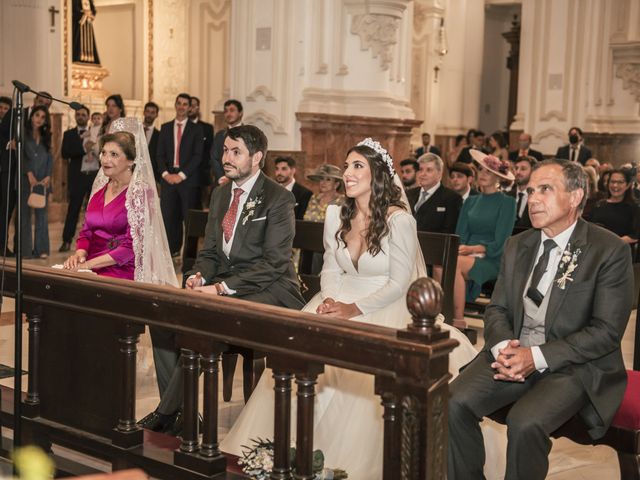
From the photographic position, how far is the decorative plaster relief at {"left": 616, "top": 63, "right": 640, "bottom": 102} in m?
14.7

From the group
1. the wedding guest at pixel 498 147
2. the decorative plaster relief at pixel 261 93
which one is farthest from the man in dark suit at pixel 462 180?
the wedding guest at pixel 498 147

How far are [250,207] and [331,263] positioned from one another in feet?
1.61

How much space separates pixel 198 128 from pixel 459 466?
6579 mm

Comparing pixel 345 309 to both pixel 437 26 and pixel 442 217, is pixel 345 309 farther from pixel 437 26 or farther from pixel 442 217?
pixel 437 26

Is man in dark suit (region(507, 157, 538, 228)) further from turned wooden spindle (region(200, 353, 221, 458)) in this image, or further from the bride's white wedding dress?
turned wooden spindle (region(200, 353, 221, 458))

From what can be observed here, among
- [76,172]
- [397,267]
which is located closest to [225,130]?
[76,172]

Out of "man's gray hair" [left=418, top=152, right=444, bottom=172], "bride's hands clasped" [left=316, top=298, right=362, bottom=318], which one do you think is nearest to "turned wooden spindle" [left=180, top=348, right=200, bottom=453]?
"bride's hands clasped" [left=316, top=298, right=362, bottom=318]

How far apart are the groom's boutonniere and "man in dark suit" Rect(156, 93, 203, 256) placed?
16.0 ft

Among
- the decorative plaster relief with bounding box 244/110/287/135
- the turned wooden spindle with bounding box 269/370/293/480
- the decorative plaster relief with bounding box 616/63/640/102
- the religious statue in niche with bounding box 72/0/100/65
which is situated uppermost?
the religious statue in niche with bounding box 72/0/100/65

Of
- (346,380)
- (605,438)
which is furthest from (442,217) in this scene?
(605,438)

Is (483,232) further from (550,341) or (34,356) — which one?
(34,356)

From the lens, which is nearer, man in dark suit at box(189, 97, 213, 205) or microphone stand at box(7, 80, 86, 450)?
microphone stand at box(7, 80, 86, 450)

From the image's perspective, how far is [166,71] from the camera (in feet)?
57.2

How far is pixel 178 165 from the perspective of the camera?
30.8 ft
